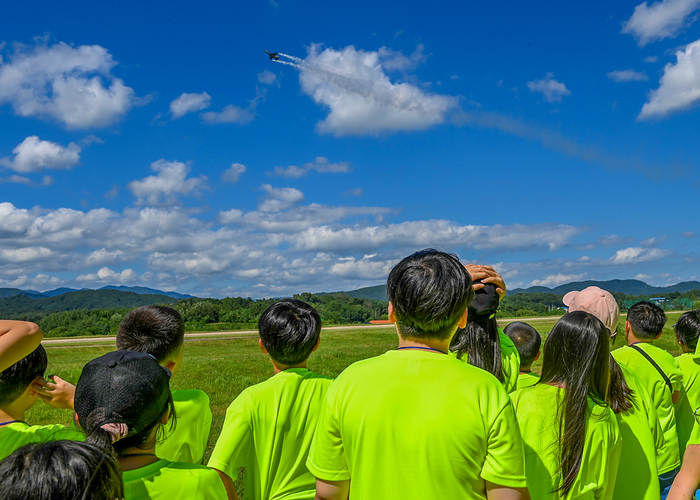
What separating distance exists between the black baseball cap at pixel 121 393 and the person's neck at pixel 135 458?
0.09m

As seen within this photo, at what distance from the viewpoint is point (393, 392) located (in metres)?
2.06

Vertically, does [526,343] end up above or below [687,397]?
above

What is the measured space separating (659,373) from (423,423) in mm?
3364

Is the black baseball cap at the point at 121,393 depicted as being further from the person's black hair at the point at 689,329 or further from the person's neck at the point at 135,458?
the person's black hair at the point at 689,329

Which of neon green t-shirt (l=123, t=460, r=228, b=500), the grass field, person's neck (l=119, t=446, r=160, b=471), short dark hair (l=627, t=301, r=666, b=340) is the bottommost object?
the grass field

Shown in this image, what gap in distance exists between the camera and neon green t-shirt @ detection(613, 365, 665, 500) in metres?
3.00

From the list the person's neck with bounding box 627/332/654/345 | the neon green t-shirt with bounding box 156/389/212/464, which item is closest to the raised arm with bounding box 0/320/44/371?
the neon green t-shirt with bounding box 156/389/212/464

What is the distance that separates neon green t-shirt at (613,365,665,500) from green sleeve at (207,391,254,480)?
7.79ft

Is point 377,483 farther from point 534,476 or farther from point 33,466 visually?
point 33,466

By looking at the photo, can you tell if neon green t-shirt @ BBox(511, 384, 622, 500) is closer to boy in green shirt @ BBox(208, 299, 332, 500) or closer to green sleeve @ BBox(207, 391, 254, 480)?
boy in green shirt @ BBox(208, 299, 332, 500)

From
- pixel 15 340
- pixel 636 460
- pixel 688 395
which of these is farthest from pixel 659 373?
pixel 15 340

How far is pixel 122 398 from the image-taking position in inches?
77.2

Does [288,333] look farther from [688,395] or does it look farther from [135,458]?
[688,395]

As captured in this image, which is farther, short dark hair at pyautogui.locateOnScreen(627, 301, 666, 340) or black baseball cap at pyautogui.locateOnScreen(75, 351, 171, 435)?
short dark hair at pyautogui.locateOnScreen(627, 301, 666, 340)
